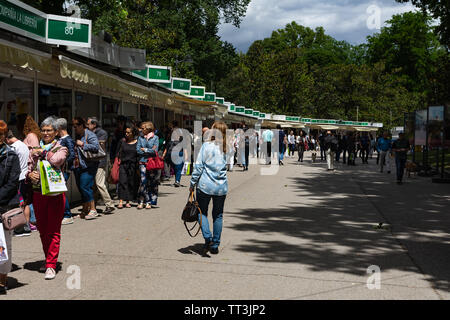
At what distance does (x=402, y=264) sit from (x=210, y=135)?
9.19ft

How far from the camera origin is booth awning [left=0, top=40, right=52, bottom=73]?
23.5 ft

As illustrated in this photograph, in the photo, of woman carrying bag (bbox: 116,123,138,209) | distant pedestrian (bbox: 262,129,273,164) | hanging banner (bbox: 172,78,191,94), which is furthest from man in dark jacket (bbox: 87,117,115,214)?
distant pedestrian (bbox: 262,129,273,164)

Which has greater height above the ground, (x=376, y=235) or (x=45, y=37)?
(x=45, y=37)

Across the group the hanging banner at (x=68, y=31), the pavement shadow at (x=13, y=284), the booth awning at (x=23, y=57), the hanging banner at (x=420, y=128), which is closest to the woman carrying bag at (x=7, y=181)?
the pavement shadow at (x=13, y=284)

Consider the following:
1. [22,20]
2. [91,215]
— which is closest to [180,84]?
[91,215]

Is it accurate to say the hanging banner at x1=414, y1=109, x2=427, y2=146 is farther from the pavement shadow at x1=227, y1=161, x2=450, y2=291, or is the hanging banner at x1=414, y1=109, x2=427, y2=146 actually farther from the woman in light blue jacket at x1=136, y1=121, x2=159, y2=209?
the woman in light blue jacket at x1=136, y1=121, x2=159, y2=209

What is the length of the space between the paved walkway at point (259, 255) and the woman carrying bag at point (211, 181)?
0.30 metres

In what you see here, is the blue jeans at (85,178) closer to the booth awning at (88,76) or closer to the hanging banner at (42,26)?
the booth awning at (88,76)

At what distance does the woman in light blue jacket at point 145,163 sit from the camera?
10500 mm

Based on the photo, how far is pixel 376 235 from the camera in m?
8.02

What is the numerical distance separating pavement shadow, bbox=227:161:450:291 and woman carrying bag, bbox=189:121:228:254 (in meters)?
0.57

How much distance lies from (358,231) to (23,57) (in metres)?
5.70
